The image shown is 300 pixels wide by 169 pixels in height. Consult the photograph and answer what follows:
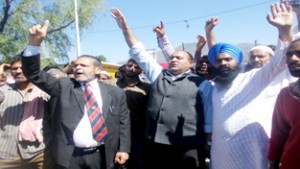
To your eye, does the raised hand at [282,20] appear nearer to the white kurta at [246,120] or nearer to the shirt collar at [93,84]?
the white kurta at [246,120]

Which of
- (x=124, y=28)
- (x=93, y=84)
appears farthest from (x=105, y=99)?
(x=124, y=28)

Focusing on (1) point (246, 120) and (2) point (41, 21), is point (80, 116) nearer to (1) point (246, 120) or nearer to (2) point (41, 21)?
(1) point (246, 120)

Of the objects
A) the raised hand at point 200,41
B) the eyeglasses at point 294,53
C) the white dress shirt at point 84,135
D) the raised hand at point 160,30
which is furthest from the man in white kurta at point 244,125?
the raised hand at point 200,41

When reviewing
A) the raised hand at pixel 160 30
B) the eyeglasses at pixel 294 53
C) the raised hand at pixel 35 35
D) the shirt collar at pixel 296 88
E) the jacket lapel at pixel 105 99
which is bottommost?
the jacket lapel at pixel 105 99

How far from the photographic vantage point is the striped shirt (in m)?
3.45

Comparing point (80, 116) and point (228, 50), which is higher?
point (228, 50)

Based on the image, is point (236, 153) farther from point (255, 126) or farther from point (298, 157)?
point (298, 157)

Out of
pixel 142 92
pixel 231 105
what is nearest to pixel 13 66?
pixel 142 92

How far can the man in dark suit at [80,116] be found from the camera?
124 inches

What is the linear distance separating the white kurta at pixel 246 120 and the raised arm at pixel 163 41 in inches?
53.2

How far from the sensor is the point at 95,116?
3416 millimetres

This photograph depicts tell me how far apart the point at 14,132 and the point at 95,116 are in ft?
A: 2.98

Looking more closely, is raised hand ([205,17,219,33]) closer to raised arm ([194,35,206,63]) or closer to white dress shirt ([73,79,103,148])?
raised arm ([194,35,206,63])

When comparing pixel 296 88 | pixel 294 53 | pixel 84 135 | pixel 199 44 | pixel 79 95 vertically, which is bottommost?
pixel 84 135
